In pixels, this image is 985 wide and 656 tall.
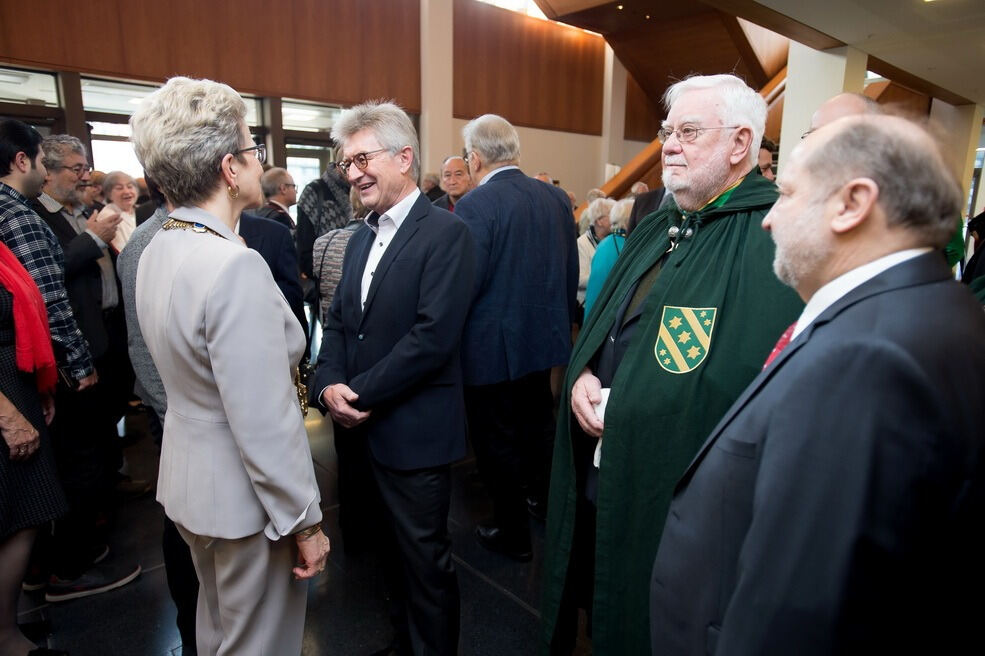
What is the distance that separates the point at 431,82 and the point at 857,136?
9.85m

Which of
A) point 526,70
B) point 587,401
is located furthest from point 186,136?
point 526,70

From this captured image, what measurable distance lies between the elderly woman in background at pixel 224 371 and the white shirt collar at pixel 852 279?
102 centimetres

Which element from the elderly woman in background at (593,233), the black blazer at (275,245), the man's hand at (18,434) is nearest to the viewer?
the man's hand at (18,434)

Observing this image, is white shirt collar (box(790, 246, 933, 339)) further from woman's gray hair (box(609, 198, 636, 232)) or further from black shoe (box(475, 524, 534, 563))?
woman's gray hair (box(609, 198, 636, 232))

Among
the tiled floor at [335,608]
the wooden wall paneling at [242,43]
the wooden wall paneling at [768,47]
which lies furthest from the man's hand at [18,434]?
the wooden wall paneling at [768,47]

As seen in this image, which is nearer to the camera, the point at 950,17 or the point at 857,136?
the point at 857,136

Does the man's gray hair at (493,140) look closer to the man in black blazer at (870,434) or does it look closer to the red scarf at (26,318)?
the red scarf at (26,318)

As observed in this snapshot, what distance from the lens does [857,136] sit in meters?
0.85

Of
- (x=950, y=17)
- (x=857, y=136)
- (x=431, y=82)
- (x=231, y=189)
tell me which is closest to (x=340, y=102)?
(x=431, y=82)

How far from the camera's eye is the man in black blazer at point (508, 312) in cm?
264

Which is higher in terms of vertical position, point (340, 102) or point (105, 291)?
point (340, 102)

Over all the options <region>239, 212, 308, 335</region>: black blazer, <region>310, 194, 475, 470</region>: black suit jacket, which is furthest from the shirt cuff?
<region>310, 194, 475, 470</region>: black suit jacket

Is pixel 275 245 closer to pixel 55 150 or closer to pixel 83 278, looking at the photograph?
pixel 83 278

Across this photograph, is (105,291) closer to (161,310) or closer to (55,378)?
(55,378)
